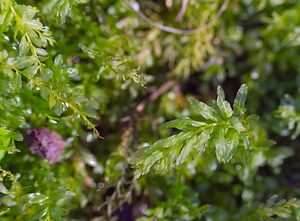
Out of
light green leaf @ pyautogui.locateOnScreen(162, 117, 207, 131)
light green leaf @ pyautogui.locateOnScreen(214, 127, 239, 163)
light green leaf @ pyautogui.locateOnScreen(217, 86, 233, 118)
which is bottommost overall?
light green leaf @ pyautogui.locateOnScreen(214, 127, 239, 163)

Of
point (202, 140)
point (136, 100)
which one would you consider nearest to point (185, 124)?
point (202, 140)

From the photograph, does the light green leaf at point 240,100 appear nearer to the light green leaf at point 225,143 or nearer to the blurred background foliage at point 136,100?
the light green leaf at point 225,143

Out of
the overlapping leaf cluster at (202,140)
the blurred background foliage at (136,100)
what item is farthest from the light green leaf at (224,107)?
the blurred background foliage at (136,100)

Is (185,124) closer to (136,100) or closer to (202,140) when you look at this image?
(202,140)

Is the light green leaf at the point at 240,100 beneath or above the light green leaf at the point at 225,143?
above


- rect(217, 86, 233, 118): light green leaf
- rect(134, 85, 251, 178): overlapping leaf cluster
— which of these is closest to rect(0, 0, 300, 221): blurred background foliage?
rect(134, 85, 251, 178): overlapping leaf cluster

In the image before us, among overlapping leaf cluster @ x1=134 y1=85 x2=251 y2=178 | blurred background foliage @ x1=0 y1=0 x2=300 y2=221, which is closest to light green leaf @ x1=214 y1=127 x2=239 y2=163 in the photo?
overlapping leaf cluster @ x1=134 y1=85 x2=251 y2=178

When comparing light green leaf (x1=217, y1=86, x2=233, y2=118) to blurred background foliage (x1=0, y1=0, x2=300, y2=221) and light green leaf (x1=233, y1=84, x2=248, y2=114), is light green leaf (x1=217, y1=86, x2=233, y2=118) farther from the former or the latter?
blurred background foliage (x1=0, y1=0, x2=300, y2=221)

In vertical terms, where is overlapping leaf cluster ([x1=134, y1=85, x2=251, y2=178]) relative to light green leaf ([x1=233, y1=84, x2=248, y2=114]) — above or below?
below
